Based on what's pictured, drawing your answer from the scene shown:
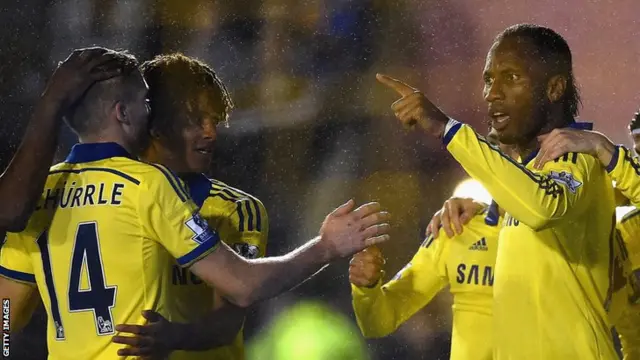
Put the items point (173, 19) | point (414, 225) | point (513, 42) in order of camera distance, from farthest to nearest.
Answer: point (173, 19) < point (414, 225) < point (513, 42)

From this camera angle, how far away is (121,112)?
2.68m

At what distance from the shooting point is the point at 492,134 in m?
3.08

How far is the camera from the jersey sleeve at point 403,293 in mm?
3297

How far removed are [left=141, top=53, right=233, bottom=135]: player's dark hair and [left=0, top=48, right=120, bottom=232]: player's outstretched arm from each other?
1.64 feet

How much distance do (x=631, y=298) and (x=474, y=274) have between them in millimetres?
612

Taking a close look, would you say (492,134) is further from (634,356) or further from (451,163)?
(451,163)

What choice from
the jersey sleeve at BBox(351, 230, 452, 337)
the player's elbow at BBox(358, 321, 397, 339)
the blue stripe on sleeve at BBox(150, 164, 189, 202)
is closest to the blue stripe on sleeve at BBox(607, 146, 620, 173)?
the jersey sleeve at BBox(351, 230, 452, 337)

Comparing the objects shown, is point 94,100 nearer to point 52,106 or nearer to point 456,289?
point 52,106

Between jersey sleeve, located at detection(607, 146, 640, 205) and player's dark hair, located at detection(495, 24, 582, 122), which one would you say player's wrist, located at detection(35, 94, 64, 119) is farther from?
jersey sleeve, located at detection(607, 146, 640, 205)

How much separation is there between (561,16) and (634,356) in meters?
2.77

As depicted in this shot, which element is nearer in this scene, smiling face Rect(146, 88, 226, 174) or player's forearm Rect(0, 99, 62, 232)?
player's forearm Rect(0, 99, 62, 232)

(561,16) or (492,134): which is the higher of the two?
(561,16)

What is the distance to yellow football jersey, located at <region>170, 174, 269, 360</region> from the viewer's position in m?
2.98

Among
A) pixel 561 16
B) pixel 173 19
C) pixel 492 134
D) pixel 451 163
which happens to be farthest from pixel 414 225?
pixel 492 134
